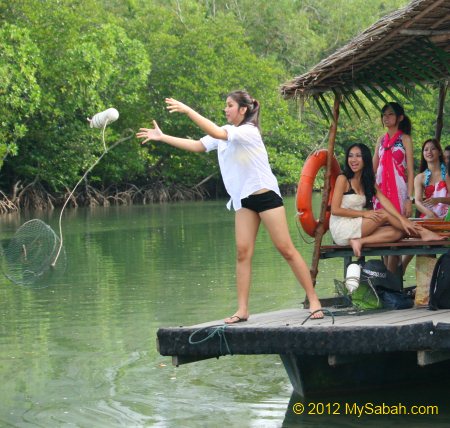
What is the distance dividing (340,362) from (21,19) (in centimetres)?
3389

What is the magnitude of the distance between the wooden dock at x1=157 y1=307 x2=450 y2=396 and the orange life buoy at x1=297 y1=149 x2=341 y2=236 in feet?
2.63

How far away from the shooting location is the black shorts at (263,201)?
7387mm

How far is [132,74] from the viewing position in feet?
134

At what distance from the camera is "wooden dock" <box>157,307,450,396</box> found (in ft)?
22.2

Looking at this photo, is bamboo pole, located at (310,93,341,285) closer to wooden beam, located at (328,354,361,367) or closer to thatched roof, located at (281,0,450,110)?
thatched roof, located at (281,0,450,110)

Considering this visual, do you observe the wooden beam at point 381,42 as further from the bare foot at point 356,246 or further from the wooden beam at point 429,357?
the wooden beam at point 429,357

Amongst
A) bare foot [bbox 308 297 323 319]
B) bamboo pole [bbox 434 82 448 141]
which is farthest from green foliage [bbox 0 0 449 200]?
bare foot [bbox 308 297 323 319]

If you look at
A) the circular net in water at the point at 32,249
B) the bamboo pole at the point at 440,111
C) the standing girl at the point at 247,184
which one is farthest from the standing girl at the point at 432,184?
the circular net in water at the point at 32,249

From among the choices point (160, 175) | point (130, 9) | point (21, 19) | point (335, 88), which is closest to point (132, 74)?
point (21, 19)

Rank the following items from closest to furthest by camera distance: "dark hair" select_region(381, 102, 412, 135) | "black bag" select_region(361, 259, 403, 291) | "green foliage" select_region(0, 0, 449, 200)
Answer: "black bag" select_region(361, 259, 403, 291) < "dark hair" select_region(381, 102, 412, 135) < "green foliage" select_region(0, 0, 449, 200)

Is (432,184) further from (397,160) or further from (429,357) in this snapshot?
(429,357)

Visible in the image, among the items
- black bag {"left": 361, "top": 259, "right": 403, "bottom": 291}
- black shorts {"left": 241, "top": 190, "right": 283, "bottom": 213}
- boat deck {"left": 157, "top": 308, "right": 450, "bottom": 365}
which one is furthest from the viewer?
black bag {"left": 361, "top": 259, "right": 403, "bottom": 291}

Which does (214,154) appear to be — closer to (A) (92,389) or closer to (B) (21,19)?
(B) (21,19)

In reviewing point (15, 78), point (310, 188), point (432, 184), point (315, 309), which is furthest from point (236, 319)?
point (15, 78)
